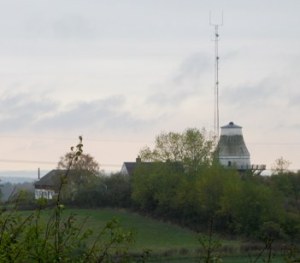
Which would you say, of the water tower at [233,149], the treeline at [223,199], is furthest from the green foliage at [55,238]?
the water tower at [233,149]

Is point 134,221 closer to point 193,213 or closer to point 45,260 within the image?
point 193,213

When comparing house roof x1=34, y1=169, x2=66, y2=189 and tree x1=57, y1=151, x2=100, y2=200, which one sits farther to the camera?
tree x1=57, y1=151, x2=100, y2=200

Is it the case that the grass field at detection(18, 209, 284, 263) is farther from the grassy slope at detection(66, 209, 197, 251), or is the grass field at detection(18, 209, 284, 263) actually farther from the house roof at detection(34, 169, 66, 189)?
the house roof at detection(34, 169, 66, 189)

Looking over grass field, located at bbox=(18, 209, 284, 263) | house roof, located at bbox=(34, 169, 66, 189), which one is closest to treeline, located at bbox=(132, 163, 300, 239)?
grass field, located at bbox=(18, 209, 284, 263)

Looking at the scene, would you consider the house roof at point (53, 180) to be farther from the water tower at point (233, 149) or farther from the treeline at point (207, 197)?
the water tower at point (233, 149)

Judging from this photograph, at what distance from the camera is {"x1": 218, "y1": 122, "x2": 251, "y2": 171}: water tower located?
3317 inches

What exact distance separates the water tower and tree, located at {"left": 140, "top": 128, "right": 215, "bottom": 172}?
1027 centimetres

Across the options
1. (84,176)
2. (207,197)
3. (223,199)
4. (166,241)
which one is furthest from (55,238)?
(84,176)

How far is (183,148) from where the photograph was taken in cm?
7369

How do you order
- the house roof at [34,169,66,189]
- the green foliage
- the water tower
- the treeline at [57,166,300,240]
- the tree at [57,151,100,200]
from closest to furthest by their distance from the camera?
1. the green foliage
2. the house roof at [34,169,66,189]
3. the treeline at [57,166,300,240]
4. the tree at [57,151,100,200]
5. the water tower

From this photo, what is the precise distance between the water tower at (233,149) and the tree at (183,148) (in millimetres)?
10271

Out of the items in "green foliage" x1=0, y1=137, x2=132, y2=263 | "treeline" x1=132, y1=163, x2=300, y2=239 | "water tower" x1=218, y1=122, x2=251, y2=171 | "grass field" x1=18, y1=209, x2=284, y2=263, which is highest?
"water tower" x1=218, y1=122, x2=251, y2=171

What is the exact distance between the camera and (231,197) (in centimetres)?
5994

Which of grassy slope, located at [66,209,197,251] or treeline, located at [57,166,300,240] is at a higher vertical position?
treeline, located at [57,166,300,240]
